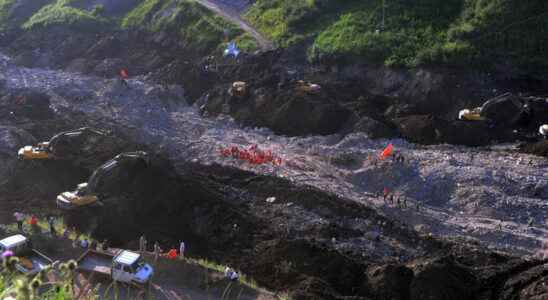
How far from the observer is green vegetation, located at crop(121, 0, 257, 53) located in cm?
5075

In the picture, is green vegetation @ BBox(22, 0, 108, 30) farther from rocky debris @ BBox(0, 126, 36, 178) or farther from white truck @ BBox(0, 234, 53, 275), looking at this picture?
white truck @ BBox(0, 234, 53, 275)

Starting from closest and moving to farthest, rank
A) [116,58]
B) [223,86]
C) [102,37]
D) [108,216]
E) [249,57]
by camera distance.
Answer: [108,216] < [223,86] < [249,57] < [116,58] < [102,37]

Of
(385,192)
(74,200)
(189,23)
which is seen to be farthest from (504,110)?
(189,23)

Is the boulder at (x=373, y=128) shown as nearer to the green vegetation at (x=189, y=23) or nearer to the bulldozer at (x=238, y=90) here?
the bulldozer at (x=238, y=90)

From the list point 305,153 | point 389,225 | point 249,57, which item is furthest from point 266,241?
point 249,57

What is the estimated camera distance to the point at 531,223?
75.5 feet

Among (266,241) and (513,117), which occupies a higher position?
(513,117)

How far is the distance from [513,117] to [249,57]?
2071 cm

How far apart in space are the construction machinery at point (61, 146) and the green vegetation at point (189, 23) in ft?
62.8

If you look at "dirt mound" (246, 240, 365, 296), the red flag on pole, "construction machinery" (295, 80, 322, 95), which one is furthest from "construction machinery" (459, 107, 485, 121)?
"dirt mound" (246, 240, 365, 296)

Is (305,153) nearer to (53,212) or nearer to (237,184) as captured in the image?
(237,184)

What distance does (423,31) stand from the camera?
42.1 m

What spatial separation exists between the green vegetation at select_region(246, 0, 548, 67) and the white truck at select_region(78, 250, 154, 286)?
26310mm

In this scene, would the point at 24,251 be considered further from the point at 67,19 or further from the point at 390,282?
the point at 67,19
